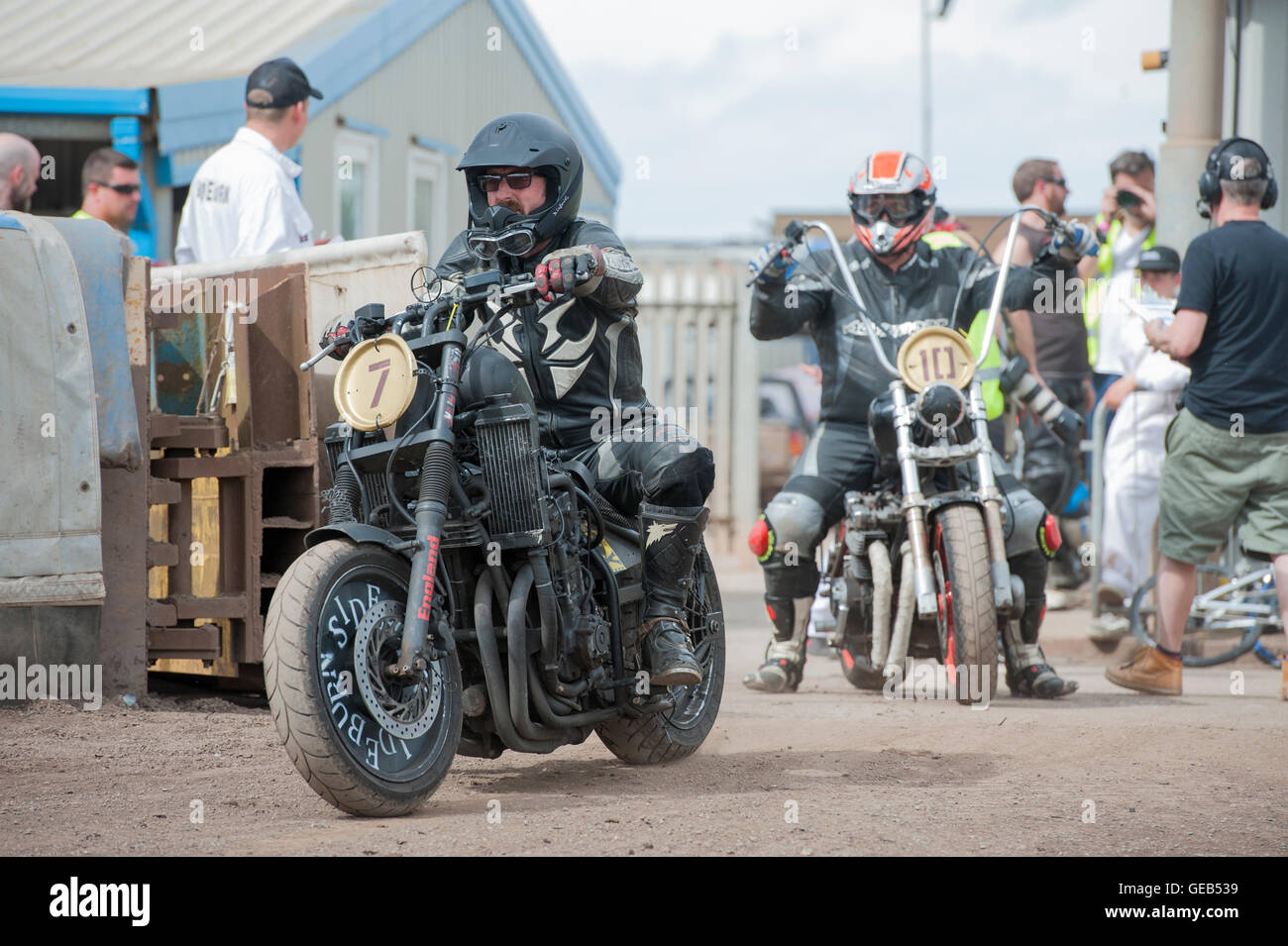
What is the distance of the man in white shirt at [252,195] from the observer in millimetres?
7371

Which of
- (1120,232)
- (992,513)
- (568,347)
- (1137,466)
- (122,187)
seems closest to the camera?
(568,347)

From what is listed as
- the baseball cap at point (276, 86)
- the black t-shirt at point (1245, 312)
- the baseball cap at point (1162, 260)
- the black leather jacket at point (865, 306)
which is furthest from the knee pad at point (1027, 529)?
the baseball cap at point (276, 86)

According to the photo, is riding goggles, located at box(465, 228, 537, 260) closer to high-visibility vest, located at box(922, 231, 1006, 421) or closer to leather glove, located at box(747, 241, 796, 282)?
leather glove, located at box(747, 241, 796, 282)

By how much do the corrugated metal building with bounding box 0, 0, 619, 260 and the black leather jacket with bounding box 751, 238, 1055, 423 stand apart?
4.44 metres

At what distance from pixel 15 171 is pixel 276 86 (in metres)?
1.28

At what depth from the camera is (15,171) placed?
704 centimetres

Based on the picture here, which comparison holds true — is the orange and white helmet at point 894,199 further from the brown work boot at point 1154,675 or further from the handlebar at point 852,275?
the brown work boot at point 1154,675

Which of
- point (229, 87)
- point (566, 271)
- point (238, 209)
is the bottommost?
point (566, 271)

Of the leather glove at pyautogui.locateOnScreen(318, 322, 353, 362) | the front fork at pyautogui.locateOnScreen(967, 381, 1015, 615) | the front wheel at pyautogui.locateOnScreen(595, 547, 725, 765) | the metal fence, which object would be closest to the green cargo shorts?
the front fork at pyautogui.locateOnScreen(967, 381, 1015, 615)

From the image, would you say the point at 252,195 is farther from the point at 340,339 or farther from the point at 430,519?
the point at 430,519

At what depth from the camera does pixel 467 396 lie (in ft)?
14.8

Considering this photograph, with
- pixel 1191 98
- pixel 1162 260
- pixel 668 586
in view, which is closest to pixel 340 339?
pixel 668 586

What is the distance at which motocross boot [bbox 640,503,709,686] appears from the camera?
4.95 metres

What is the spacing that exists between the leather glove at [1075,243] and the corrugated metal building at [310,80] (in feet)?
17.8
